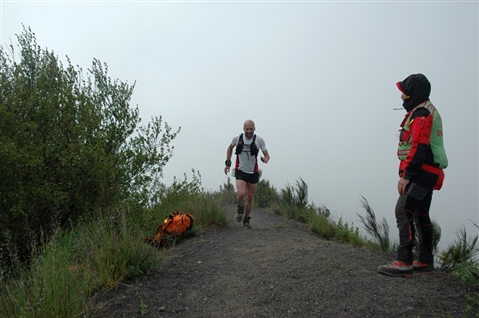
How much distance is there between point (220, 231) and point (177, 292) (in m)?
3.62

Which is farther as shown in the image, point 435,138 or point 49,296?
point 435,138

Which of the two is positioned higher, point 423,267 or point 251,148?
point 251,148

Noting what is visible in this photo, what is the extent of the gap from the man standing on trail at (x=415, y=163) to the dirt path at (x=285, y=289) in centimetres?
31

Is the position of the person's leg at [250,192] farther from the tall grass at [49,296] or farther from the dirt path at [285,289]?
the tall grass at [49,296]

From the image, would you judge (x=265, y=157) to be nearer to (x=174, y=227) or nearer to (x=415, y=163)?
(x=174, y=227)

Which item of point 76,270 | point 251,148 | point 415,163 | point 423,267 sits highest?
point 251,148

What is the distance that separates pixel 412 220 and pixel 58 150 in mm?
6064

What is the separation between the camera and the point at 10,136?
715 cm

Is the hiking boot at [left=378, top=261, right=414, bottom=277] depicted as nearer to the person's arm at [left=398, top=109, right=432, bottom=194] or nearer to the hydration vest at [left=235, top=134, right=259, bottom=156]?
the person's arm at [left=398, top=109, right=432, bottom=194]

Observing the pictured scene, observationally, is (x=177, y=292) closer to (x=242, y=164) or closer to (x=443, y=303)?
(x=443, y=303)

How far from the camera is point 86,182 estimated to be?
776 centimetres

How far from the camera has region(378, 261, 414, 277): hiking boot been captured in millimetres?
4207

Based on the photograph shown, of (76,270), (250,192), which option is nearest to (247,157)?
(250,192)

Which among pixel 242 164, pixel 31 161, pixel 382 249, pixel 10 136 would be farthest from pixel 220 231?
pixel 10 136
